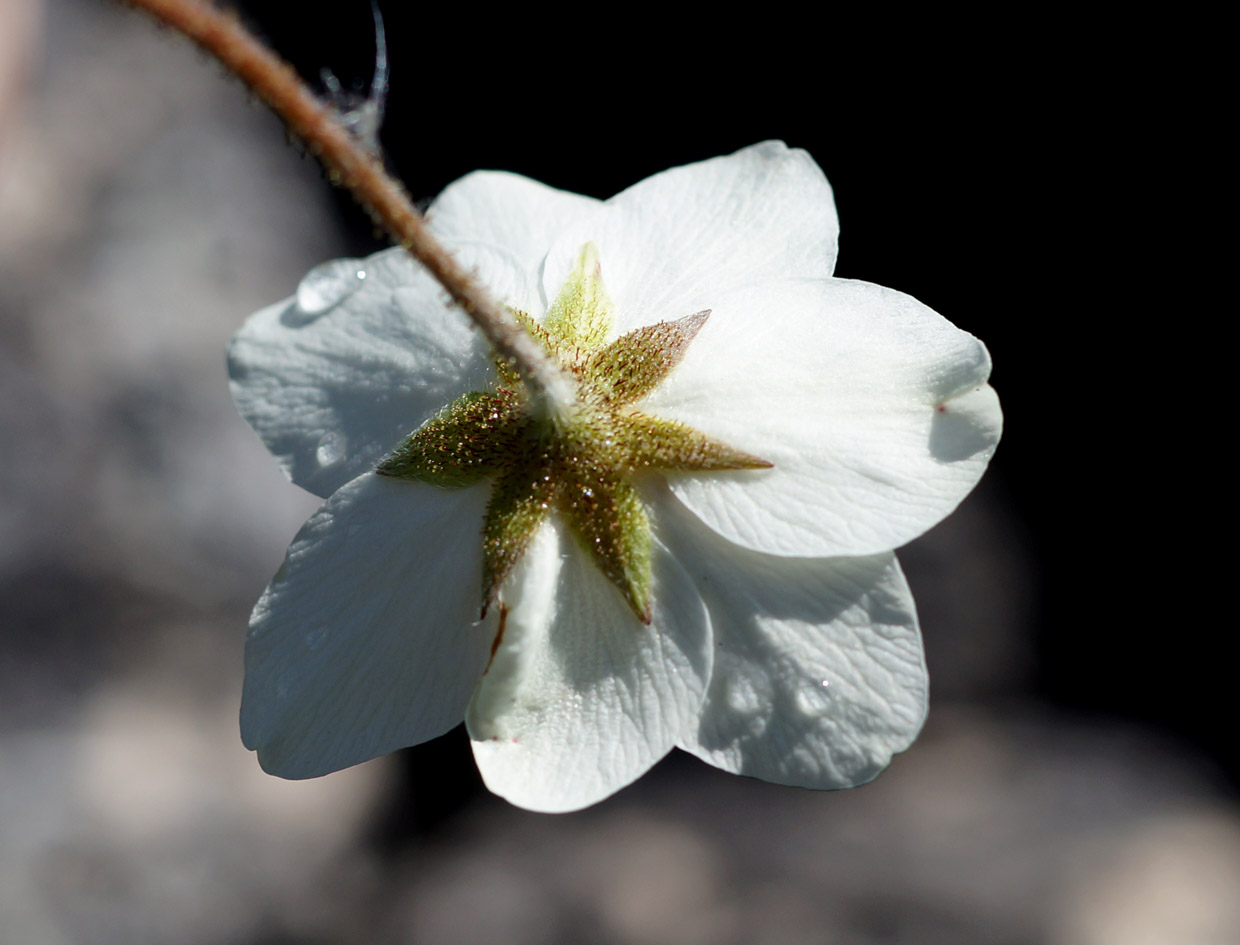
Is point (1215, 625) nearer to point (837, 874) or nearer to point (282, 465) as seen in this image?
point (837, 874)

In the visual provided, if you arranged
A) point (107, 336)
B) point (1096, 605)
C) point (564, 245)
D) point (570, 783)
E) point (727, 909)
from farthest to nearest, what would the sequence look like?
point (1096, 605) < point (107, 336) < point (727, 909) < point (564, 245) < point (570, 783)

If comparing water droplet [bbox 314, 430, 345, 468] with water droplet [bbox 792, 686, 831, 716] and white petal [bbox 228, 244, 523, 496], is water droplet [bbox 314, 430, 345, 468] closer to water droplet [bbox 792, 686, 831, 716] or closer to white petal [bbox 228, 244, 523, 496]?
white petal [bbox 228, 244, 523, 496]

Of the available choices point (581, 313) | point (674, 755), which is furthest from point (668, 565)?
point (674, 755)

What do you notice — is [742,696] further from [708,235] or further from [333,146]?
[333,146]

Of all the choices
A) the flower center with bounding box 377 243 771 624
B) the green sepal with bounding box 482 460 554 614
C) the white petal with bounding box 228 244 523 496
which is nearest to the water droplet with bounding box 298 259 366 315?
the white petal with bounding box 228 244 523 496

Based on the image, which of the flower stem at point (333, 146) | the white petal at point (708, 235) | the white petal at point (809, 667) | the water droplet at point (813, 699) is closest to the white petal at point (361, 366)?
the white petal at point (708, 235)

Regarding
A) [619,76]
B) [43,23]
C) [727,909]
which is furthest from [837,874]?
[43,23]
